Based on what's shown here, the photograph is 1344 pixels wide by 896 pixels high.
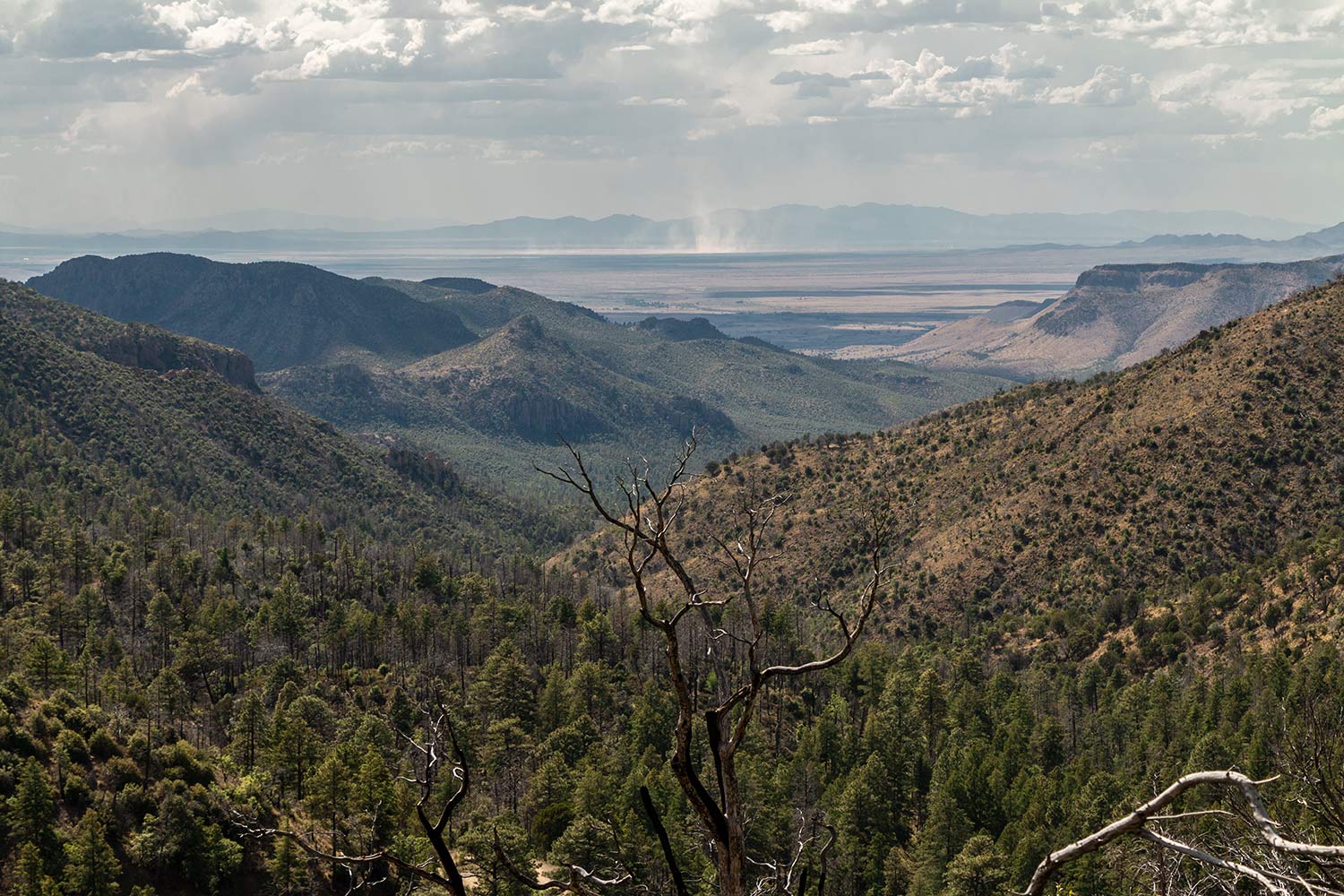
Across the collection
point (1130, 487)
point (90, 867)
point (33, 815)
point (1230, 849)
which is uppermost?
point (1230, 849)

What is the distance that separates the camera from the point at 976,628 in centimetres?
11469

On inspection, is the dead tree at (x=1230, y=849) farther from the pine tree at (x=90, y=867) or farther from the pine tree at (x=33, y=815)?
the pine tree at (x=33, y=815)

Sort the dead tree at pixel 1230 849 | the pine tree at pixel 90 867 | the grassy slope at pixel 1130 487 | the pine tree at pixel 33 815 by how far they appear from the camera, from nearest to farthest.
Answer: the dead tree at pixel 1230 849, the pine tree at pixel 90 867, the pine tree at pixel 33 815, the grassy slope at pixel 1130 487

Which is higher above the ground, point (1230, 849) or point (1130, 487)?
point (1230, 849)

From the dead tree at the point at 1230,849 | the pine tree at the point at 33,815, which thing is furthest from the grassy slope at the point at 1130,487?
the dead tree at the point at 1230,849

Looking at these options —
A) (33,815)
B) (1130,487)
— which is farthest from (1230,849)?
(1130,487)

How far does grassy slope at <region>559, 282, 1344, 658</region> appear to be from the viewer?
112 metres

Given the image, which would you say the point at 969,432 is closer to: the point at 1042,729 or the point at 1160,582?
the point at 1160,582

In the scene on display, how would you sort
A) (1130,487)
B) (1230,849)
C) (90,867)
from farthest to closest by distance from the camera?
(1130,487) < (90,867) < (1230,849)

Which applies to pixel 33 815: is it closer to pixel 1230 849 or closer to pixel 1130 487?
pixel 1230 849

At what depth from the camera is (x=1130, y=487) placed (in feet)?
393

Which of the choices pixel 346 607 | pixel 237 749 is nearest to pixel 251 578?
pixel 346 607

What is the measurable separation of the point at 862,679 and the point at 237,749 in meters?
45.5

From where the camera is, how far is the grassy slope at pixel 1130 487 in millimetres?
111500
